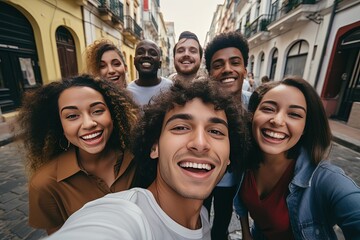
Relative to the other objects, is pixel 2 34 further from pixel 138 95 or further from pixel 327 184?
pixel 327 184

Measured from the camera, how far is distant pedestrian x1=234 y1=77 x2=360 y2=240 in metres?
1.25

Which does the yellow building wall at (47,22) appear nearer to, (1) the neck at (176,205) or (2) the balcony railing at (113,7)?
(2) the balcony railing at (113,7)

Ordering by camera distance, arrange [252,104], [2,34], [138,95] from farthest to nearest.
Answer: [2,34]
[138,95]
[252,104]

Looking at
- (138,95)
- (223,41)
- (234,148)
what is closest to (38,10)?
(138,95)

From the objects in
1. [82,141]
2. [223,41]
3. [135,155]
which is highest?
[223,41]

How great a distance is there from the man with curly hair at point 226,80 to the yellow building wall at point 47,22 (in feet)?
20.6

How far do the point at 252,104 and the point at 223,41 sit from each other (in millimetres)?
1042

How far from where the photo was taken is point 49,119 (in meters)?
1.62

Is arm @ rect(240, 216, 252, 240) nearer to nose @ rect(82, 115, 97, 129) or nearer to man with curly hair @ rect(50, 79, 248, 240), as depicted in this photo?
man with curly hair @ rect(50, 79, 248, 240)

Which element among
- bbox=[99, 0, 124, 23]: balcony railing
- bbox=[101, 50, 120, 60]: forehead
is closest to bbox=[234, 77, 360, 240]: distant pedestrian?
bbox=[101, 50, 120, 60]: forehead

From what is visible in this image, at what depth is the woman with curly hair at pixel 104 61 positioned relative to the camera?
2.85 metres

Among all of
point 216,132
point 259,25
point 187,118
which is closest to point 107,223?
point 187,118

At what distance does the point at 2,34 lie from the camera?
5.77 meters

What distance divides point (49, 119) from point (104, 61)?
1.55 m
